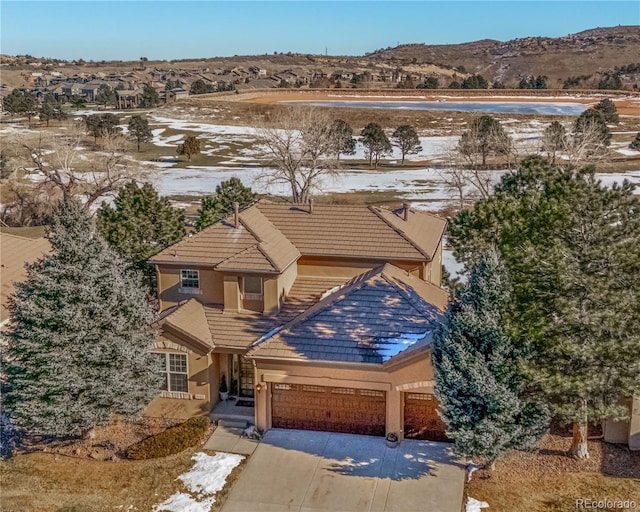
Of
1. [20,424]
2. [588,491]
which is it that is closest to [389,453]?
[588,491]

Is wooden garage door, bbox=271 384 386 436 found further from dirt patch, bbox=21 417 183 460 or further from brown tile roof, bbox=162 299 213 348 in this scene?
dirt patch, bbox=21 417 183 460

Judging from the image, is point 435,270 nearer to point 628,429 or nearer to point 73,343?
point 628,429

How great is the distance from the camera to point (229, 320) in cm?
2023

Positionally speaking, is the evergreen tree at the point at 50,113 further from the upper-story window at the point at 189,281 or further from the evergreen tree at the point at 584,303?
the evergreen tree at the point at 584,303

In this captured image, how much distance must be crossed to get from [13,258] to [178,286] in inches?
418

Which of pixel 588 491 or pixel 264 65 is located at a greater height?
pixel 264 65

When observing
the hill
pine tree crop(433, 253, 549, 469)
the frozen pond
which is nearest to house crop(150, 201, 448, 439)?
pine tree crop(433, 253, 549, 469)

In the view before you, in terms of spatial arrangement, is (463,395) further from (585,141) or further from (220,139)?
(220,139)

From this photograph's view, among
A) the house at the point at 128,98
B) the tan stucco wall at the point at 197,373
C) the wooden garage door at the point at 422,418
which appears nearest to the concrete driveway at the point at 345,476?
the wooden garage door at the point at 422,418

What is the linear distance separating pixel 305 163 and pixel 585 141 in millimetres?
20432

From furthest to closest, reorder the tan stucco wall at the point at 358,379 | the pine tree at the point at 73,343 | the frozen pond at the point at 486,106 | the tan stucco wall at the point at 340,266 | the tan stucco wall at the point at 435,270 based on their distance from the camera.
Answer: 1. the frozen pond at the point at 486,106
2. the tan stucco wall at the point at 435,270
3. the tan stucco wall at the point at 340,266
4. the tan stucco wall at the point at 358,379
5. the pine tree at the point at 73,343

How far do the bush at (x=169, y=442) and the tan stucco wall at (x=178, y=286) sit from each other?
462 cm

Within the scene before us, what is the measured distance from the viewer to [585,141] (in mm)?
37000

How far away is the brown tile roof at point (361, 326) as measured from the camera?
1744 cm
